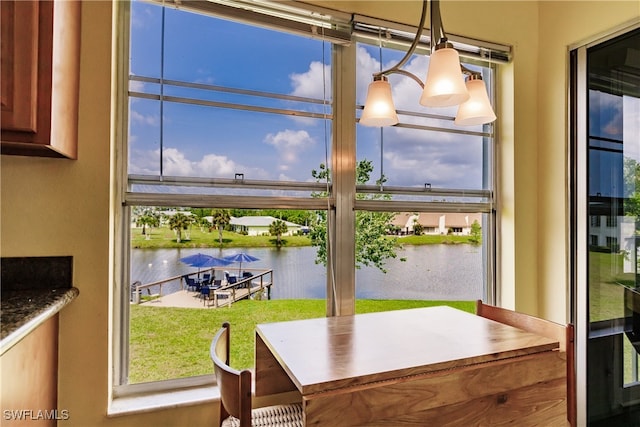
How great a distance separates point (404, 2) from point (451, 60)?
101 cm

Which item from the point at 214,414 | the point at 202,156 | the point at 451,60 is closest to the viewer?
the point at 451,60

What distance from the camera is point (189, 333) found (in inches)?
61.3

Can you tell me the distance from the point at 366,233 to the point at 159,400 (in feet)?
Answer: 3.98

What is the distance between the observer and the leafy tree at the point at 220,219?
1.59 m

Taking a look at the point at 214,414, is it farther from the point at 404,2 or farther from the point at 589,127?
the point at 589,127

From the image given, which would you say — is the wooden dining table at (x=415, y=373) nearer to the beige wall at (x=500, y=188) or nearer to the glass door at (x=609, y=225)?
the beige wall at (x=500, y=188)

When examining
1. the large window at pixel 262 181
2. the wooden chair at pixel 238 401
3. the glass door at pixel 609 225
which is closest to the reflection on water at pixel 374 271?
the large window at pixel 262 181

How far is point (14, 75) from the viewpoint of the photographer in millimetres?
934

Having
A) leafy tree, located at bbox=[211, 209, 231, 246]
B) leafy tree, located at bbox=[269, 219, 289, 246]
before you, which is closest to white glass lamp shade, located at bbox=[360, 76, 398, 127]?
leafy tree, located at bbox=[269, 219, 289, 246]

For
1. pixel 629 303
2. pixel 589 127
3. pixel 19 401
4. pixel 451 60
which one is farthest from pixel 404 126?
pixel 19 401

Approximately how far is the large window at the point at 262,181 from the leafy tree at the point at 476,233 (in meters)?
0.18

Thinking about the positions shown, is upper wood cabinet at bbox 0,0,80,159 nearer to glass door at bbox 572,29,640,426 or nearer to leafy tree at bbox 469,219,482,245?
leafy tree at bbox 469,219,482,245

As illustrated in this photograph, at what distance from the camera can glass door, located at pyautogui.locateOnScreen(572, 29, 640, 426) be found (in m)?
1.73

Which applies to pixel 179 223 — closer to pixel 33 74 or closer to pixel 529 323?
pixel 33 74
